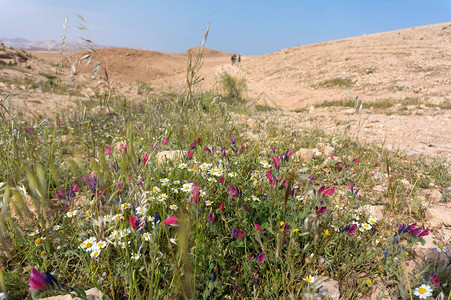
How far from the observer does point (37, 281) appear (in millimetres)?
761

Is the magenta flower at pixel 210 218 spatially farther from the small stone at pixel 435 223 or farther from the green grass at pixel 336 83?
the green grass at pixel 336 83

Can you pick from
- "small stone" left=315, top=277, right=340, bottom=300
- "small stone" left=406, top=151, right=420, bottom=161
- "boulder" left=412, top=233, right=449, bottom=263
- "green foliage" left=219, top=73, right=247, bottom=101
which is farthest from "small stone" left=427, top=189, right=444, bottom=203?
"green foliage" left=219, top=73, right=247, bottom=101

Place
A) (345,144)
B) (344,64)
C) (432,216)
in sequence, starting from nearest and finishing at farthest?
1. (432,216)
2. (345,144)
3. (344,64)

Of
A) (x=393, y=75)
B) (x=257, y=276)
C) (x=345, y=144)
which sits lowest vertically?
(x=257, y=276)

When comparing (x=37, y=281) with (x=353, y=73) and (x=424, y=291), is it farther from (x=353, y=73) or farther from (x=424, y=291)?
(x=353, y=73)

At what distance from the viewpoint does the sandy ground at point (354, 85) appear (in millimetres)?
5195

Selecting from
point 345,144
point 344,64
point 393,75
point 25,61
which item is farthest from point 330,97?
point 25,61

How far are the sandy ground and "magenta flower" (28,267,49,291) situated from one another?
2556 mm

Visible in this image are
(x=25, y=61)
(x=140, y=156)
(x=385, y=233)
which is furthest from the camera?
(x=25, y=61)

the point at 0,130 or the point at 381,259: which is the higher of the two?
the point at 0,130

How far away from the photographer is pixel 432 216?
211 centimetres

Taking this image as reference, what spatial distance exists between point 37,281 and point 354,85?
16142 millimetres

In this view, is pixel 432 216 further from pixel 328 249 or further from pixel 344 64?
pixel 344 64

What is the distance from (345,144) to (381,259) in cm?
254
